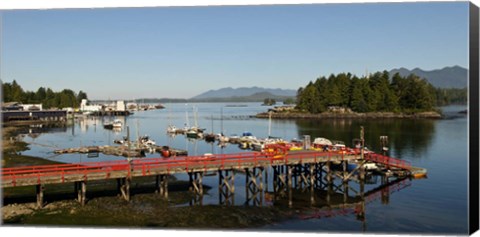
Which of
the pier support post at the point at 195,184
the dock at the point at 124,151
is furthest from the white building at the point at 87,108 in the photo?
the pier support post at the point at 195,184

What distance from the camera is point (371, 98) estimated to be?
91062mm

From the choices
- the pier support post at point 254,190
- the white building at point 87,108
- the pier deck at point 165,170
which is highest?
the white building at point 87,108

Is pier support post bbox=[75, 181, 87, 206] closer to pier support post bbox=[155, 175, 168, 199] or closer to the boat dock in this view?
the boat dock

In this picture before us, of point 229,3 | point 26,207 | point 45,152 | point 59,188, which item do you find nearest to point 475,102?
point 229,3

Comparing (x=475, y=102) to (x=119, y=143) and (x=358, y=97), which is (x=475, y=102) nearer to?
(x=119, y=143)

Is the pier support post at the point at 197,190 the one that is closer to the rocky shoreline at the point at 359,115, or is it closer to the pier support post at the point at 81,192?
the pier support post at the point at 81,192

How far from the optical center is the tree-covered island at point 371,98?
86938 mm

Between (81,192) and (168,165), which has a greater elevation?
(168,165)

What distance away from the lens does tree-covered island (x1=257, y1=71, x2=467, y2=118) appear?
8694 cm

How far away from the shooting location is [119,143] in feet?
173

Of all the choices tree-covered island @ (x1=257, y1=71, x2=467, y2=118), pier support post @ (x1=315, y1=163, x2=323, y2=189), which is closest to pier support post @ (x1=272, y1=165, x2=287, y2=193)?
pier support post @ (x1=315, y1=163, x2=323, y2=189)

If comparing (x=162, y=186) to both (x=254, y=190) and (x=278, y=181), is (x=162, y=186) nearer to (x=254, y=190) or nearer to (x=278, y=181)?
(x=254, y=190)

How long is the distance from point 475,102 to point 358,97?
78.7 m

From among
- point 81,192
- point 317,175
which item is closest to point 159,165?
point 81,192
